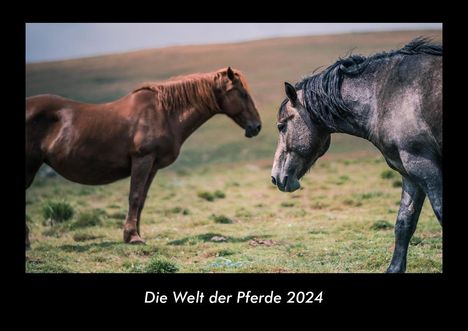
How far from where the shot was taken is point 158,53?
4347 cm

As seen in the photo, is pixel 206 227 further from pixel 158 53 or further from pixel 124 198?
pixel 158 53

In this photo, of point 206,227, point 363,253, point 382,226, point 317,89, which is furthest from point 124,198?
point 317,89

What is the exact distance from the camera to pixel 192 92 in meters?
10.5

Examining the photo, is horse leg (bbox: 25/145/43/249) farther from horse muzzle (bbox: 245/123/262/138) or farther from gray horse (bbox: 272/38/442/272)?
gray horse (bbox: 272/38/442/272)

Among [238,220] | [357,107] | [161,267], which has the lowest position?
[161,267]

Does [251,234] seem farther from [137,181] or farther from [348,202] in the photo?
[348,202]

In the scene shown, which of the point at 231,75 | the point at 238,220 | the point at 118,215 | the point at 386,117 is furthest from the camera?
the point at 118,215

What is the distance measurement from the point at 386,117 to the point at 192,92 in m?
4.84

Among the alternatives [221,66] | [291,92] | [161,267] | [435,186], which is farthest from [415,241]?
[221,66]

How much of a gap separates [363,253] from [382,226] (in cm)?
197

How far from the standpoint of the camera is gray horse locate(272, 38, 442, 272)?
608cm

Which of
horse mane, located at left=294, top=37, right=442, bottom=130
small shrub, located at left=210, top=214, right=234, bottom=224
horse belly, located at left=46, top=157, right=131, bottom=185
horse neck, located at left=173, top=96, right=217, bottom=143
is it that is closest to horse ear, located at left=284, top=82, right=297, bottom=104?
horse mane, located at left=294, top=37, right=442, bottom=130

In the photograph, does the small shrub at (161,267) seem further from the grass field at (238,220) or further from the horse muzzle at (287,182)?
the horse muzzle at (287,182)

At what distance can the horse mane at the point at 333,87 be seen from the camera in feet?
21.9
